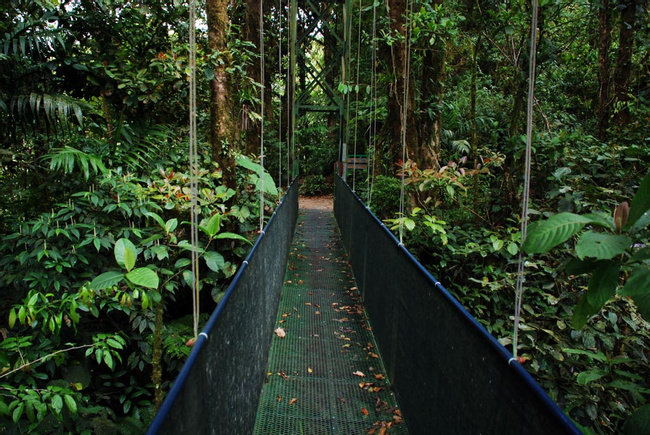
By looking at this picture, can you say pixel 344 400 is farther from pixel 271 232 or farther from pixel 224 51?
pixel 224 51

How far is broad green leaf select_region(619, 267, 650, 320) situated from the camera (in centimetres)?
101

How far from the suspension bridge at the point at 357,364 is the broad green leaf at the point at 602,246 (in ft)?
1.16

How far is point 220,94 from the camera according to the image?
11.9 ft

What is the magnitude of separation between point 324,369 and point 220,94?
2442 mm

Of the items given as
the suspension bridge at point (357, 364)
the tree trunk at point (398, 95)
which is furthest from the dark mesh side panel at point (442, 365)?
the tree trunk at point (398, 95)

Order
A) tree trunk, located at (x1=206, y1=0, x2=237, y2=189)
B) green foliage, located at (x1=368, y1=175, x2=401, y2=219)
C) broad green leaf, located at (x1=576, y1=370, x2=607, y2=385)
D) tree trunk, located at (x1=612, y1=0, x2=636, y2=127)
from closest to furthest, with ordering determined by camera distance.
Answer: broad green leaf, located at (x1=576, y1=370, x2=607, y2=385) → tree trunk, located at (x1=206, y1=0, x2=237, y2=189) → tree trunk, located at (x1=612, y1=0, x2=636, y2=127) → green foliage, located at (x1=368, y1=175, x2=401, y2=219)

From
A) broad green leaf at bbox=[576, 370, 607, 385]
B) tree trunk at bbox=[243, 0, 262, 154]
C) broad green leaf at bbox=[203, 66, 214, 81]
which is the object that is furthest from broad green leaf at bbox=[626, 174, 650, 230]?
tree trunk at bbox=[243, 0, 262, 154]

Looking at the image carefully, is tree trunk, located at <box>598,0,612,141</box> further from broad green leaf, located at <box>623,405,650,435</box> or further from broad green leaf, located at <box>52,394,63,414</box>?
broad green leaf, located at <box>52,394,63,414</box>

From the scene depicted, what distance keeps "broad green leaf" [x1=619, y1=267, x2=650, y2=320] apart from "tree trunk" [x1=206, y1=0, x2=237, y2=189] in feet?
10.3

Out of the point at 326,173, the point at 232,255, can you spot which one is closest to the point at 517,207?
the point at 232,255

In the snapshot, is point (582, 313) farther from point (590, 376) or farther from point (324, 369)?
point (324, 369)

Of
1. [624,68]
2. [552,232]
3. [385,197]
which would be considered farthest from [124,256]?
[624,68]

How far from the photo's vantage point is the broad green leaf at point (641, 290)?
1013 millimetres

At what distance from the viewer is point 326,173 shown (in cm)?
1538
